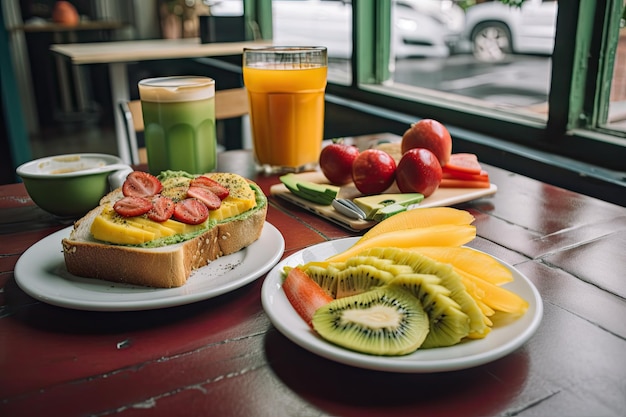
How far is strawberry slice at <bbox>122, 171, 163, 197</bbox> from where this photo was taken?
0.91 meters

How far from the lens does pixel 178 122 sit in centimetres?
130

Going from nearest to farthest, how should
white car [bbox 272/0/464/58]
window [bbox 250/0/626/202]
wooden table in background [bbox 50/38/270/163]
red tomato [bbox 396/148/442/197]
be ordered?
red tomato [bbox 396/148/442/197], window [bbox 250/0/626/202], wooden table in background [bbox 50/38/270/163], white car [bbox 272/0/464/58]

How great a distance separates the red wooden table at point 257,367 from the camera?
56 cm

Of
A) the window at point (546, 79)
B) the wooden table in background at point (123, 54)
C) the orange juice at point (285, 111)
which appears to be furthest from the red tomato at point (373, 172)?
the wooden table in background at point (123, 54)

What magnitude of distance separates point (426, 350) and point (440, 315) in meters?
0.04

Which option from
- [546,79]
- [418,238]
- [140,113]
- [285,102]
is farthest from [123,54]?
[418,238]

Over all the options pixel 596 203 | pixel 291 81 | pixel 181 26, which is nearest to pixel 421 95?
pixel 291 81

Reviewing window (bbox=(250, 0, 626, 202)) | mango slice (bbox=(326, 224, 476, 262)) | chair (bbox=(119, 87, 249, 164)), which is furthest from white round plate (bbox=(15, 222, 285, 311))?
window (bbox=(250, 0, 626, 202))

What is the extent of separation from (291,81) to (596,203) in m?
0.76

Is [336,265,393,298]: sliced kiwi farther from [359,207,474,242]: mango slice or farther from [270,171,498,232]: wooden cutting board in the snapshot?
[270,171,498,232]: wooden cutting board

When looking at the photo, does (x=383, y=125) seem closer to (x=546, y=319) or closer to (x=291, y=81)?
(x=291, y=81)

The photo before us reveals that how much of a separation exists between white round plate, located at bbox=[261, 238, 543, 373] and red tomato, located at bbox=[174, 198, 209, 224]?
19cm

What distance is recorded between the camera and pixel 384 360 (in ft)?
1.85

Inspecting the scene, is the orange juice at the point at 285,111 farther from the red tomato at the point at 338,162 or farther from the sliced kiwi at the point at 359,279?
the sliced kiwi at the point at 359,279
